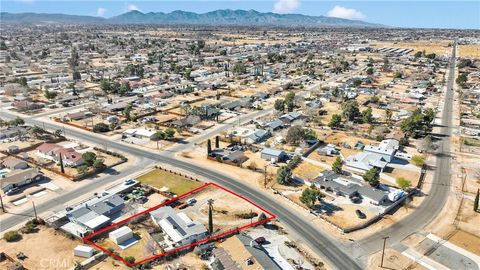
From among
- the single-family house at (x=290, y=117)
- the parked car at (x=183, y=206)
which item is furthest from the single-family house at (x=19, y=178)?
the single-family house at (x=290, y=117)

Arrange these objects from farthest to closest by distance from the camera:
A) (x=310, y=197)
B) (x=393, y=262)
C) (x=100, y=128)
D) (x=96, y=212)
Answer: (x=100, y=128) → (x=310, y=197) → (x=96, y=212) → (x=393, y=262)

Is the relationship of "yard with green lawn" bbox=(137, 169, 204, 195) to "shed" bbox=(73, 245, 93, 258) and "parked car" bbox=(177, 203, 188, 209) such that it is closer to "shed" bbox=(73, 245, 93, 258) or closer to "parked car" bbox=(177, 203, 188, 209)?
"parked car" bbox=(177, 203, 188, 209)

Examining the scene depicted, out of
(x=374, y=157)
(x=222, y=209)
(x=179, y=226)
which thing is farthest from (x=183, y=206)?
(x=374, y=157)

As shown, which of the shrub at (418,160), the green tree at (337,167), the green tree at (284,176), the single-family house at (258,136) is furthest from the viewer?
the single-family house at (258,136)

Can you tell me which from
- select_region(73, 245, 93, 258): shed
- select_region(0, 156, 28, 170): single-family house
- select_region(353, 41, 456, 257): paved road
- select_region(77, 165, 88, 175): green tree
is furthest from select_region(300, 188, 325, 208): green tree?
select_region(0, 156, 28, 170): single-family house

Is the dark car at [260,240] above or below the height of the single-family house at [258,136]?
below

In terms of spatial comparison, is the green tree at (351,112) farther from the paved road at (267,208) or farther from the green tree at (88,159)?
the green tree at (88,159)

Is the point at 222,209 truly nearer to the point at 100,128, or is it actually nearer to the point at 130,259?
the point at 130,259
